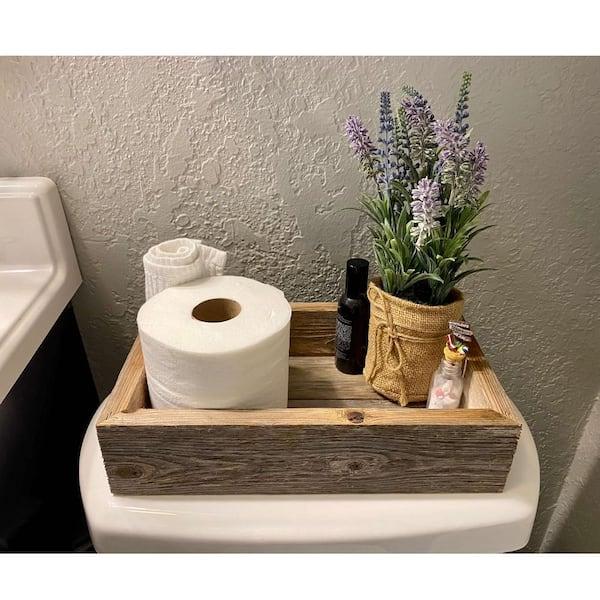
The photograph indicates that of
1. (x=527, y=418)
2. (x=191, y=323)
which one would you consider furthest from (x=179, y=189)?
(x=527, y=418)

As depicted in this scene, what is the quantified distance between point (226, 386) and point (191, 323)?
0.06 m

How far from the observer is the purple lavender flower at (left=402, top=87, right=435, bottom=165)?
1.38 feet

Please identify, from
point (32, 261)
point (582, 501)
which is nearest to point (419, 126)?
point (32, 261)

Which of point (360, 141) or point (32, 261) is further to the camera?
point (32, 261)

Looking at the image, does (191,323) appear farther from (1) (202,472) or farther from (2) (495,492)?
(2) (495,492)

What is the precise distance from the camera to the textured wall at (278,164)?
530 millimetres

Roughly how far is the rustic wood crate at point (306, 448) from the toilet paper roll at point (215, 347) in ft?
0.06

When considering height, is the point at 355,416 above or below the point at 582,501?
above

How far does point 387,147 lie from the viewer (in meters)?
0.45

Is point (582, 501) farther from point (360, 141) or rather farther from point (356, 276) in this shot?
point (360, 141)

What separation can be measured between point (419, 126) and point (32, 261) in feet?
1.51

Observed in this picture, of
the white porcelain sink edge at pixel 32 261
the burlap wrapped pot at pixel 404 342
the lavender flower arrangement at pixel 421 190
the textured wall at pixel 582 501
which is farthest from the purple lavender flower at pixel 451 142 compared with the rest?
the textured wall at pixel 582 501

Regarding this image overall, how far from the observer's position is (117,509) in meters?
0.46

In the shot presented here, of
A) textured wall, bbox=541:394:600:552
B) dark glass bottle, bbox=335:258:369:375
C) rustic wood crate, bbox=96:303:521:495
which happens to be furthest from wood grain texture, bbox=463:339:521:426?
textured wall, bbox=541:394:600:552
